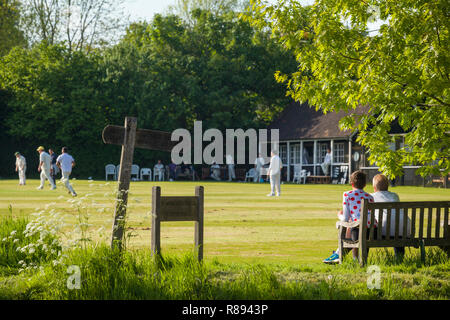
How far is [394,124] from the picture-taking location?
40.7m

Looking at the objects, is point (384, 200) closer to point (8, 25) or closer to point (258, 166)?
point (258, 166)

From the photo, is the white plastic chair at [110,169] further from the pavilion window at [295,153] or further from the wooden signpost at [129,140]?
the wooden signpost at [129,140]

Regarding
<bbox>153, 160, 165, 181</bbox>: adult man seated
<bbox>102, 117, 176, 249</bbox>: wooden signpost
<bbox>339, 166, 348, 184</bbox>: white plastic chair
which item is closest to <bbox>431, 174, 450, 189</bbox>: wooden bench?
<bbox>339, 166, 348, 184</bbox>: white plastic chair

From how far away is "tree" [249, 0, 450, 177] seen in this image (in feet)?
24.8

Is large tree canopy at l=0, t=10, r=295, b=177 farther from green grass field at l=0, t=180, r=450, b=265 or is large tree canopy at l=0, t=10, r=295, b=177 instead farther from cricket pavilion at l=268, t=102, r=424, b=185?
green grass field at l=0, t=180, r=450, b=265

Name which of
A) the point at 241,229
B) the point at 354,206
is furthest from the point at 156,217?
the point at 241,229

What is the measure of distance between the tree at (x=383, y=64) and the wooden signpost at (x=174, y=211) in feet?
7.99

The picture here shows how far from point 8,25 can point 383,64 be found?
53016 millimetres

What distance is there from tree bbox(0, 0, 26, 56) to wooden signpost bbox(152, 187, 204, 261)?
51.7m

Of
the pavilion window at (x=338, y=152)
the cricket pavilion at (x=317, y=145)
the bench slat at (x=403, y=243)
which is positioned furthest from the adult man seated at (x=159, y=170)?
the bench slat at (x=403, y=243)

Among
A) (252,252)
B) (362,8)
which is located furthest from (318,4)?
(252,252)

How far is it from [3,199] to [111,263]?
15.5m

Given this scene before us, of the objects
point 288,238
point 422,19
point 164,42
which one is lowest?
point 288,238

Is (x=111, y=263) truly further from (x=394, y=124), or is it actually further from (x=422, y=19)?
(x=394, y=124)
